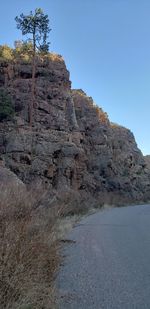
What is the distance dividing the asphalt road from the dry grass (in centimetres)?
49

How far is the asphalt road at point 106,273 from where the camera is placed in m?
7.14

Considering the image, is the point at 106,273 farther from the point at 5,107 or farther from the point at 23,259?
the point at 5,107

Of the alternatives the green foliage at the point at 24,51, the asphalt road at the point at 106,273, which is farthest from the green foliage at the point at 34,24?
the asphalt road at the point at 106,273

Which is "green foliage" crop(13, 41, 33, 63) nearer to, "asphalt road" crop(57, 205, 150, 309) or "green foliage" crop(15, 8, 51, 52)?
"green foliage" crop(15, 8, 51, 52)

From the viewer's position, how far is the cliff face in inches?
1438

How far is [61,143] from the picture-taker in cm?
3956

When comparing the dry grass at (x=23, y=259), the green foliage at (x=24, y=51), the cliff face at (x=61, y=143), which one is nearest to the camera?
the dry grass at (x=23, y=259)

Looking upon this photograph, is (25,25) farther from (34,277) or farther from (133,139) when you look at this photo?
(34,277)

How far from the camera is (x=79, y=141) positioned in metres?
44.3

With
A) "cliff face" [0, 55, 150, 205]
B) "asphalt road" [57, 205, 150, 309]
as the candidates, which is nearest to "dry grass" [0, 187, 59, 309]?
"asphalt road" [57, 205, 150, 309]

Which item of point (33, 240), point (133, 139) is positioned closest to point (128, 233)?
point (33, 240)

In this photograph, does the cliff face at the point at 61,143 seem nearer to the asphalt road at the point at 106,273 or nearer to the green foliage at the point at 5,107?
the green foliage at the point at 5,107

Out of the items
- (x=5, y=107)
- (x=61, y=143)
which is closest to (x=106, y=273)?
(x=61, y=143)

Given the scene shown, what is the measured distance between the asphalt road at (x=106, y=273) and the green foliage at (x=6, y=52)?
3499 cm
